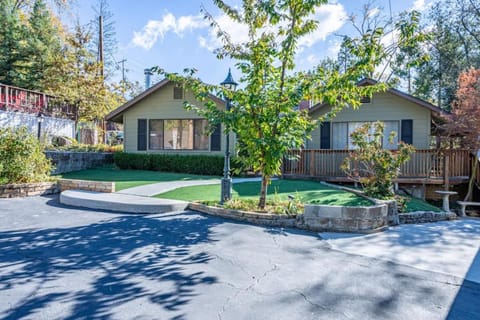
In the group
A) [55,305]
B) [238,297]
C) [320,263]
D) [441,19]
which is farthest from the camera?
[441,19]

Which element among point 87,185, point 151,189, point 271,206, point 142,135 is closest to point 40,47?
point 142,135

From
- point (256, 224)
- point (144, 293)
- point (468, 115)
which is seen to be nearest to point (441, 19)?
point (468, 115)

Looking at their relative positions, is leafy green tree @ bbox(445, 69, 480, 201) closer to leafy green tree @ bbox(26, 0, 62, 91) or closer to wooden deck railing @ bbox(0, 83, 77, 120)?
wooden deck railing @ bbox(0, 83, 77, 120)

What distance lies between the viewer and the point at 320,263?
13.4 ft

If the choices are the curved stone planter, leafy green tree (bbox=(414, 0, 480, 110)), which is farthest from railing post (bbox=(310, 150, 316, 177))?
leafy green tree (bbox=(414, 0, 480, 110))

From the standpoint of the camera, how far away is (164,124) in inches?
593

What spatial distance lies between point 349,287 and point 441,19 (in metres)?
25.3

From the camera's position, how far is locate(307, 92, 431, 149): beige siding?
12.1 m

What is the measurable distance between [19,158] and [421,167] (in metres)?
13.2

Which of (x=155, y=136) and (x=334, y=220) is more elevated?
(x=155, y=136)

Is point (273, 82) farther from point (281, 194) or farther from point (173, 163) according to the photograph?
point (173, 163)

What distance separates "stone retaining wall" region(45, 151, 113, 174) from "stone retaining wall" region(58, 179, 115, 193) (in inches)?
121

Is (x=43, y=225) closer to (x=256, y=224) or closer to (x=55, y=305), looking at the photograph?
(x=55, y=305)

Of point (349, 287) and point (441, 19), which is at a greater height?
point (441, 19)
